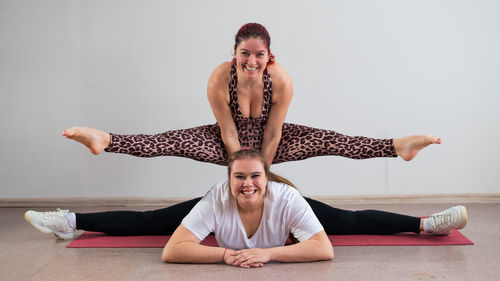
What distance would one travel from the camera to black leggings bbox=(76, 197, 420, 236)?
11.9ft

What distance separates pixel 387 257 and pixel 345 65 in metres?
2.24

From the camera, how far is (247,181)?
3.00 meters

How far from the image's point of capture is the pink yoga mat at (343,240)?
3.48 meters

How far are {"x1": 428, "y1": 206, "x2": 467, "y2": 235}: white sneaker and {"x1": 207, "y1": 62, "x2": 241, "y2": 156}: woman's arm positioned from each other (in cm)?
132

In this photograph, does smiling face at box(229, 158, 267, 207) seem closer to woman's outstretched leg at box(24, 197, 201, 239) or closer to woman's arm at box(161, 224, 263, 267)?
woman's arm at box(161, 224, 263, 267)

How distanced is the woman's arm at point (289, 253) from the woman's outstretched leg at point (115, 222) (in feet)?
2.43

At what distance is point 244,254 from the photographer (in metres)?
3.00

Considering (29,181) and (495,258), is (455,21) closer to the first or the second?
(495,258)

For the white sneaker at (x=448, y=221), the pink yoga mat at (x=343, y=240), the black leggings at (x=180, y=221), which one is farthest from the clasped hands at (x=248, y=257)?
the white sneaker at (x=448, y=221)

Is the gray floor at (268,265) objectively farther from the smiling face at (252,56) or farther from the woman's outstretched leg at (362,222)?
the smiling face at (252,56)

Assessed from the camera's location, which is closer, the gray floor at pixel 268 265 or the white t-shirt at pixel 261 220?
the gray floor at pixel 268 265

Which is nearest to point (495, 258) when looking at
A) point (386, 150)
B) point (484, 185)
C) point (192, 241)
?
point (386, 150)

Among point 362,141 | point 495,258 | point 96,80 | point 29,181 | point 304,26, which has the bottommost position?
point 495,258

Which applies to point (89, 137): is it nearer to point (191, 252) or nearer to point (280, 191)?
point (191, 252)
